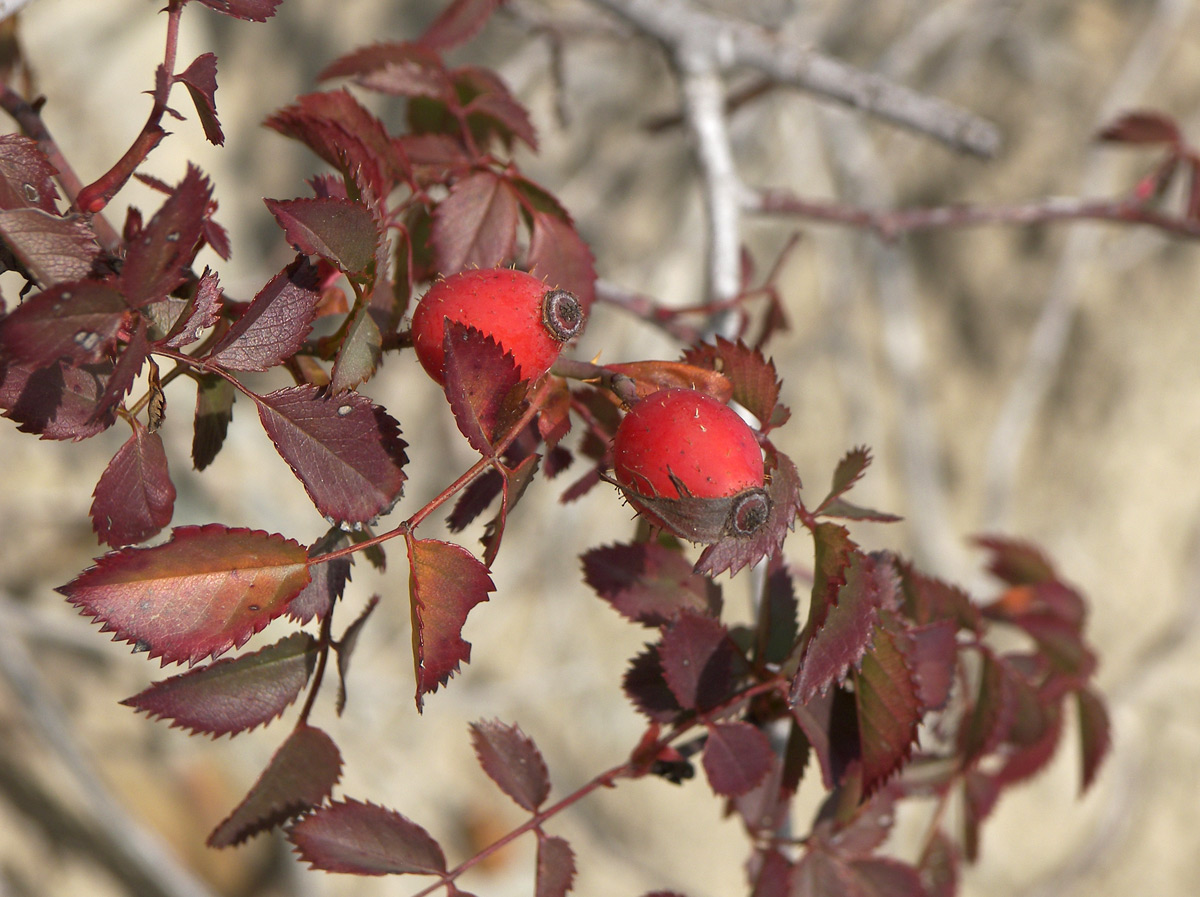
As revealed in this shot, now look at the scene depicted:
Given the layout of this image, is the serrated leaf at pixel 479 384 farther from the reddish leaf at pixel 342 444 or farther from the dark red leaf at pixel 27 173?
the dark red leaf at pixel 27 173

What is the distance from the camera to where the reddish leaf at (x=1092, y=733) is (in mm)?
737

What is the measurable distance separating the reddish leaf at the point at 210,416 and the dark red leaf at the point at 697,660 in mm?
255

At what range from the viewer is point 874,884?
0.57 metres

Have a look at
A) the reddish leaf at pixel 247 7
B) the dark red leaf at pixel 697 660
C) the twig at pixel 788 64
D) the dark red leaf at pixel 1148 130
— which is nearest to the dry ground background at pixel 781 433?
the twig at pixel 788 64

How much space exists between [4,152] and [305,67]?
198cm

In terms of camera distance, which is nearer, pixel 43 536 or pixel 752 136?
pixel 752 136

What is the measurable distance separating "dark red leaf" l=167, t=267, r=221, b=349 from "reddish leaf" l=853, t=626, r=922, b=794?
1.14 feet

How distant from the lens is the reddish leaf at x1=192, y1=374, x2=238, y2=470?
0.44 meters

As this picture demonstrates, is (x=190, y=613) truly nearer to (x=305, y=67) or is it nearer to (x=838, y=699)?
(x=838, y=699)

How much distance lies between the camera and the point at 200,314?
398mm

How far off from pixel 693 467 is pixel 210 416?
24 centimetres

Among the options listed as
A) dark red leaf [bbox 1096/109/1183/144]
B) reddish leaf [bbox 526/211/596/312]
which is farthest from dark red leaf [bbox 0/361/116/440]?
dark red leaf [bbox 1096/109/1183/144]

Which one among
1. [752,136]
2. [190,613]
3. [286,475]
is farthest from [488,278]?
[286,475]

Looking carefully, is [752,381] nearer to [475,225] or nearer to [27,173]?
[475,225]
